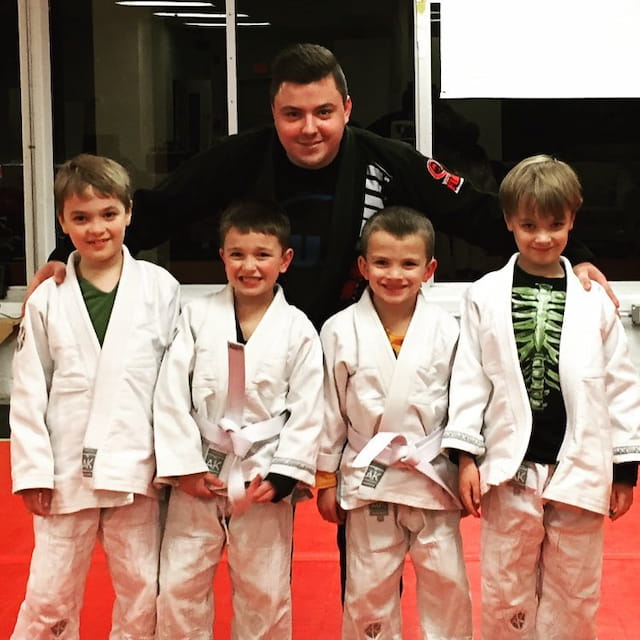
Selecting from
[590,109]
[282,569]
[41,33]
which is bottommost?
[282,569]

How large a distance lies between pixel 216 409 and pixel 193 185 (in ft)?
2.31

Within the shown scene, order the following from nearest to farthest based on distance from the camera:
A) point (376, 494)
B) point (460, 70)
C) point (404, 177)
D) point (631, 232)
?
1. point (376, 494)
2. point (404, 177)
3. point (460, 70)
4. point (631, 232)

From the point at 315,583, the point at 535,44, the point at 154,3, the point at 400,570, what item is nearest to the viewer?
the point at 400,570

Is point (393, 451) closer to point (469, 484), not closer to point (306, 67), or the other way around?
point (469, 484)

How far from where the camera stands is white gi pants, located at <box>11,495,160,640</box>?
2.03m

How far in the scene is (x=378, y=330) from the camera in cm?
211

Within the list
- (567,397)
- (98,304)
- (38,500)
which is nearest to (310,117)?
(98,304)

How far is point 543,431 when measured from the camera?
2.02 metres

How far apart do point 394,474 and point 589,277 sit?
0.70 m

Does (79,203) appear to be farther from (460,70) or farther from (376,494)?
(460,70)

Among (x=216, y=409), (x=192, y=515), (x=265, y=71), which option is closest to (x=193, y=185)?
(x=216, y=409)

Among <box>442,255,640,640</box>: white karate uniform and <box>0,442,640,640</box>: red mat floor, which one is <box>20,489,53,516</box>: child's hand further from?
<box>442,255,640,640</box>: white karate uniform

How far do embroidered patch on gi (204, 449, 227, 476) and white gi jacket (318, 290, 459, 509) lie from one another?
9.8 inches

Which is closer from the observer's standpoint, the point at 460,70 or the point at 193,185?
the point at 193,185
